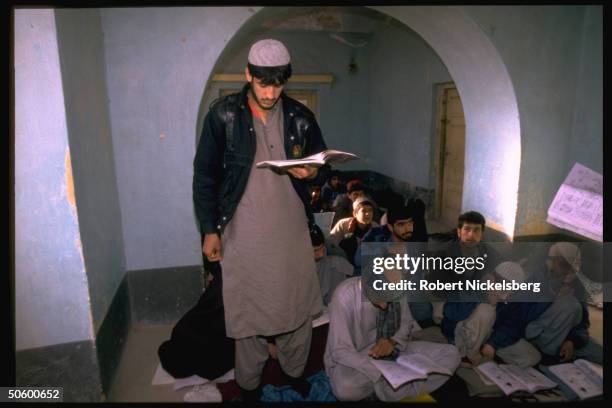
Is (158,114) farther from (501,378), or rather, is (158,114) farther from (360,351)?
(501,378)

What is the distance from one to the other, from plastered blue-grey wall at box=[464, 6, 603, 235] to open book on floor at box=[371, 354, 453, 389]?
2227mm

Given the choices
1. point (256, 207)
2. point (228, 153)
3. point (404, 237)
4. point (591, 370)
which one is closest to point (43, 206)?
point (228, 153)

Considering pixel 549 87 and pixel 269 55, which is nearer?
pixel 269 55

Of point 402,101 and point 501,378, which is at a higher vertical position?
point 402,101

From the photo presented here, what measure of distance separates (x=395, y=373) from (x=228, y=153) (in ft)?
5.25

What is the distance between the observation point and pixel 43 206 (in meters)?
2.20

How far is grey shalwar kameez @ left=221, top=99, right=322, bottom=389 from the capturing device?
2.11 m

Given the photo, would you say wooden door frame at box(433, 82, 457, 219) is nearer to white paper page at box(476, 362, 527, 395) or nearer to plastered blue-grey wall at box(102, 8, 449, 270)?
plastered blue-grey wall at box(102, 8, 449, 270)

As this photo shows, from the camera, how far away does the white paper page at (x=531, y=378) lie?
8.37 ft

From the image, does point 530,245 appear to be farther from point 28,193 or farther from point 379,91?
point 379,91

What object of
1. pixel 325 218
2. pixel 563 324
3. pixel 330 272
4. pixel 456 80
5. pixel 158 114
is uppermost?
pixel 456 80

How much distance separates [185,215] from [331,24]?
6.06m

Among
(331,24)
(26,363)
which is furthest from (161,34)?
(331,24)

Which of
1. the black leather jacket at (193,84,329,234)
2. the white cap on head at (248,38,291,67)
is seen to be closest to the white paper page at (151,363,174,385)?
the black leather jacket at (193,84,329,234)
